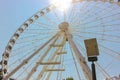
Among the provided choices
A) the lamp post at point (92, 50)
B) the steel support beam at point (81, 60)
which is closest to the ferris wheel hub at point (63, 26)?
the steel support beam at point (81, 60)

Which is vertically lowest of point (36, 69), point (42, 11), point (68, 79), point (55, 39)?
point (68, 79)

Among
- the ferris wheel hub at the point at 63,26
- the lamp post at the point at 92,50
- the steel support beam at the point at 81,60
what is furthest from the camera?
the ferris wheel hub at the point at 63,26

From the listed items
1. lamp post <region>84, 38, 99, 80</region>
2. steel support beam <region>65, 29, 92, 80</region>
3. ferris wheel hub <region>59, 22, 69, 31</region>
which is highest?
lamp post <region>84, 38, 99, 80</region>

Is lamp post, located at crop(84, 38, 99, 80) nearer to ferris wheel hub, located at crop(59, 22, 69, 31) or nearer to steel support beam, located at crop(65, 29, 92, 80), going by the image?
steel support beam, located at crop(65, 29, 92, 80)

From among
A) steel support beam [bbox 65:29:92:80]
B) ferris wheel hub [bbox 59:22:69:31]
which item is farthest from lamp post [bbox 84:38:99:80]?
ferris wheel hub [bbox 59:22:69:31]

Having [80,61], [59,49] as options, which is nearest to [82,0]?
[59,49]

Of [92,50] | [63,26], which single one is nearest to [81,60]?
[63,26]

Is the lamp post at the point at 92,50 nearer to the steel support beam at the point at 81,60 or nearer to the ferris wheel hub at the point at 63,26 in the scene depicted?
the steel support beam at the point at 81,60

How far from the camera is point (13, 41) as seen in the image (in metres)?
37.7

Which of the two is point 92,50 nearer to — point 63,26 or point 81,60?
point 81,60

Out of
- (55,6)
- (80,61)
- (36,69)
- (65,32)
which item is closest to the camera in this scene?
(80,61)

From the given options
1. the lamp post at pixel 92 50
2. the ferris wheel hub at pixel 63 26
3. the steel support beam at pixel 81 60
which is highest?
the lamp post at pixel 92 50

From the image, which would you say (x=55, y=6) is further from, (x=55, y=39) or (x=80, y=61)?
(x=80, y=61)

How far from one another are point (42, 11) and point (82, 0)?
5828 mm
